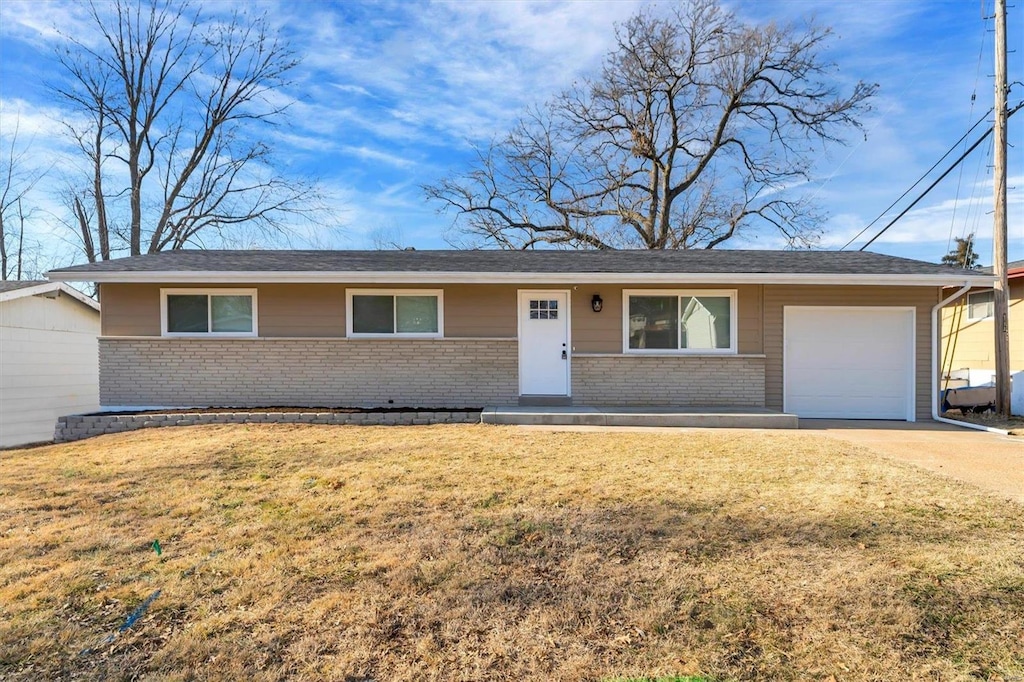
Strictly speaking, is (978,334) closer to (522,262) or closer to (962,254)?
(522,262)

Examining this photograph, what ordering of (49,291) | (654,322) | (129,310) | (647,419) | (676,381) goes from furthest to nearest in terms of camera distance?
(49,291) → (654,322) → (676,381) → (129,310) → (647,419)

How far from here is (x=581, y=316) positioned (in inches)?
383

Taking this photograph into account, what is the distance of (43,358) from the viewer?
11391 millimetres

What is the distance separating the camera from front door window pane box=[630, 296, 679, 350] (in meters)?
9.74

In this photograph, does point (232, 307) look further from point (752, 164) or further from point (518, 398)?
point (752, 164)

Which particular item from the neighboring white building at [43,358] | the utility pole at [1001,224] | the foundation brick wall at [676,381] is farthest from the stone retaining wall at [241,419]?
the utility pole at [1001,224]

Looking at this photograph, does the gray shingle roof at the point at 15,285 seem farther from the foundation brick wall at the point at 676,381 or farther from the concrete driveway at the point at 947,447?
the concrete driveway at the point at 947,447

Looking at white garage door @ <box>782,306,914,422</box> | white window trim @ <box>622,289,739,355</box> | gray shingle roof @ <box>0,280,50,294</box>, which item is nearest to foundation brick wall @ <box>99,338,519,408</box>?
white window trim @ <box>622,289,739,355</box>

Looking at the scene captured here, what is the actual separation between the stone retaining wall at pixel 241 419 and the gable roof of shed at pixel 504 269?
90.5 inches

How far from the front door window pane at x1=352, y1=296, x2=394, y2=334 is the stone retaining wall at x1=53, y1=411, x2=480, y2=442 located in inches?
68.1

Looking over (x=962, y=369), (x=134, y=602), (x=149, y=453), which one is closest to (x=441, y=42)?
(x=149, y=453)

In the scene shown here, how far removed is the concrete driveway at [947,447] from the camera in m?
5.35

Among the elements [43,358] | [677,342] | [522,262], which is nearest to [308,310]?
[522,262]

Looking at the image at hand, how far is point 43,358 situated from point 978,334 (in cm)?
2178
